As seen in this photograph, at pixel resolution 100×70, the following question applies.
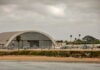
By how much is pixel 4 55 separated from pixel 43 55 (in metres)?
10.2

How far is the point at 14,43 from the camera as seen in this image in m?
94.7

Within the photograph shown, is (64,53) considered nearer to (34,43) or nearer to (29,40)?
(29,40)

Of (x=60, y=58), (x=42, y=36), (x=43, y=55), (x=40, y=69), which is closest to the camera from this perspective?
(x=40, y=69)

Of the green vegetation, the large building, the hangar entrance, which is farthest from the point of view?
the hangar entrance

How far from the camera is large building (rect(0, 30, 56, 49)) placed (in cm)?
9488

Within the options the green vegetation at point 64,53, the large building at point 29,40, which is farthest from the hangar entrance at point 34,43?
the green vegetation at point 64,53

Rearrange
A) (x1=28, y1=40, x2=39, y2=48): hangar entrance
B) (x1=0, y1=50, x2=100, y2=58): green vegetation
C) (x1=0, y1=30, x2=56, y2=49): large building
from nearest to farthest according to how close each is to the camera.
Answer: (x1=0, y1=50, x2=100, y2=58): green vegetation
(x1=0, y1=30, x2=56, y2=49): large building
(x1=28, y1=40, x2=39, y2=48): hangar entrance

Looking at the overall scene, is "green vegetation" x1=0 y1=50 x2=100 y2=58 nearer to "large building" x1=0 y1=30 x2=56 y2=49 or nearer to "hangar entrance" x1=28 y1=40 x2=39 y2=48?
"large building" x1=0 y1=30 x2=56 y2=49

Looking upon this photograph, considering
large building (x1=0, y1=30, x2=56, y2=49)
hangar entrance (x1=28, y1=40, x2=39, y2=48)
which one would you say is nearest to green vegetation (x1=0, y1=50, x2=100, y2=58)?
large building (x1=0, y1=30, x2=56, y2=49)

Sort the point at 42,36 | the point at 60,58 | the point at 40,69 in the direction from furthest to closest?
the point at 42,36 < the point at 60,58 < the point at 40,69

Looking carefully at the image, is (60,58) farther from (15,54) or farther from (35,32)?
(35,32)

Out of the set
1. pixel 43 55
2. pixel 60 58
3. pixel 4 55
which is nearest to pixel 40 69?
pixel 60 58

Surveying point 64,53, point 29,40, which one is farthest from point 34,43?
point 64,53

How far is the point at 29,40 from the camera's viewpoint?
98.2m
